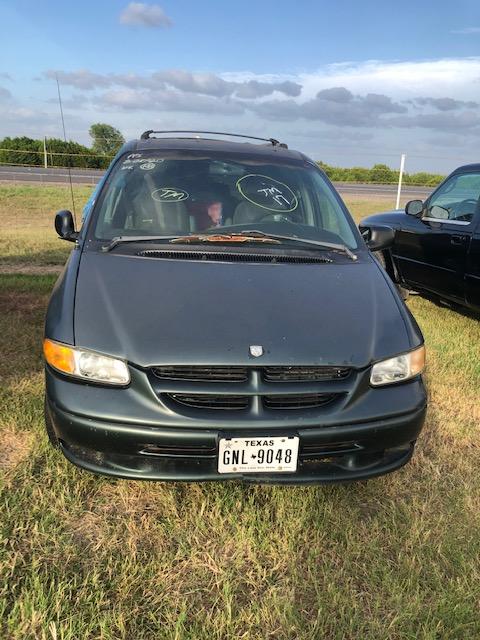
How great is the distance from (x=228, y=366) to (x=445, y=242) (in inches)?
154

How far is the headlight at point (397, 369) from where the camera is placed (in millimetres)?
2453

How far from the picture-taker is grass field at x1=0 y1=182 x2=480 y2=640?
203cm

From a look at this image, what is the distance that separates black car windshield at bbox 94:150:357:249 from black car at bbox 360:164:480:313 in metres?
1.26

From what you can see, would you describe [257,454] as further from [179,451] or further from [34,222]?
[34,222]

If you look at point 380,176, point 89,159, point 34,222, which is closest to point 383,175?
point 380,176

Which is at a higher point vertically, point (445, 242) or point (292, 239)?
point (292, 239)

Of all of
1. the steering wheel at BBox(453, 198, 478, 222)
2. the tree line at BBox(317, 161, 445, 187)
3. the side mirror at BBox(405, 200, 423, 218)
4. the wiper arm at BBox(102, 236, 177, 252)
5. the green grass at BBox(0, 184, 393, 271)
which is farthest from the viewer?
the tree line at BBox(317, 161, 445, 187)

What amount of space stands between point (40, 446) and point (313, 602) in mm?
1696

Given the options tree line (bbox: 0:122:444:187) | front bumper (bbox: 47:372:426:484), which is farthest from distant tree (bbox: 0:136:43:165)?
front bumper (bbox: 47:372:426:484)

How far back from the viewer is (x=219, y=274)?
281cm

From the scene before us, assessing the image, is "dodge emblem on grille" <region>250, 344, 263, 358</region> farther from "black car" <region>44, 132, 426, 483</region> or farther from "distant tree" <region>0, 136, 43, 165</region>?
"distant tree" <region>0, 136, 43, 165</region>

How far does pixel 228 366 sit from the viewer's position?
228 centimetres

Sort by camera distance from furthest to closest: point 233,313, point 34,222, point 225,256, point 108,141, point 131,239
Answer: point 108,141 → point 34,222 → point 131,239 → point 225,256 → point 233,313

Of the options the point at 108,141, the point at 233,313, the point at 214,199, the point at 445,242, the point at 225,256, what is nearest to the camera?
the point at 233,313
